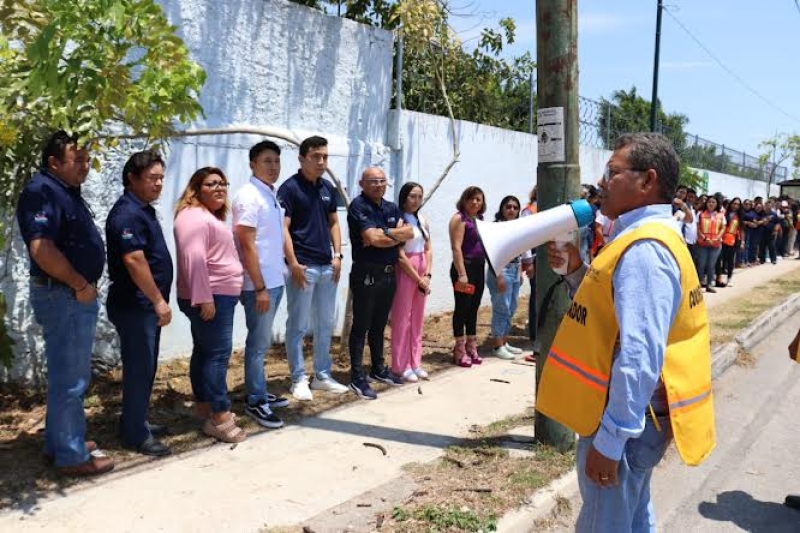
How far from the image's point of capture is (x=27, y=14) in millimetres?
3791

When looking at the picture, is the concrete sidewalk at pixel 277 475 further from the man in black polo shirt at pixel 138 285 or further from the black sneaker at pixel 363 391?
the man in black polo shirt at pixel 138 285

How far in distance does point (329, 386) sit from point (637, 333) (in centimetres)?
399

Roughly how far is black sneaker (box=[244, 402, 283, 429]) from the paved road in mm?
2072

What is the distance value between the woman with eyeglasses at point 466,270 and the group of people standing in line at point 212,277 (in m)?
0.10

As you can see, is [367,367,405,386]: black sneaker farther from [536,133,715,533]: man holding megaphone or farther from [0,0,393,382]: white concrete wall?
[536,133,715,533]: man holding megaphone

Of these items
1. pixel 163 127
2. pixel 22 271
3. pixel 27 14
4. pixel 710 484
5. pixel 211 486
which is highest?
pixel 27 14

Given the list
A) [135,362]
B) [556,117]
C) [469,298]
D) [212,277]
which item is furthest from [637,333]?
[469,298]

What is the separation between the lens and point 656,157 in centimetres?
258

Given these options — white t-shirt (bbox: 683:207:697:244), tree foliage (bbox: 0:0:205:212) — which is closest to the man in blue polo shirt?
tree foliage (bbox: 0:0:205:212)

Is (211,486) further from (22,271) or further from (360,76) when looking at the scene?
(360,76)

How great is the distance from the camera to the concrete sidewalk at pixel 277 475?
3672 millimetres

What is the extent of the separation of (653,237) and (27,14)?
3305 mm

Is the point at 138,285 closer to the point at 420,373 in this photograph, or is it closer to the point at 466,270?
the point at 420,373

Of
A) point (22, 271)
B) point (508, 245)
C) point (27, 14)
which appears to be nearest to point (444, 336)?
point (22, 271)
